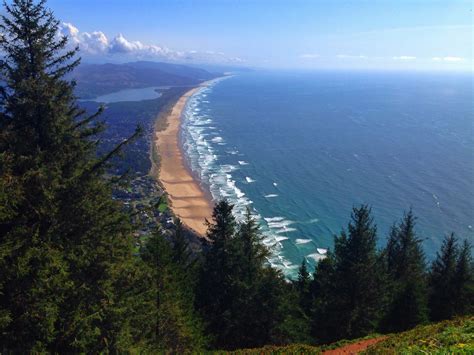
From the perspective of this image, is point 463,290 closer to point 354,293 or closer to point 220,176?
point 354,293

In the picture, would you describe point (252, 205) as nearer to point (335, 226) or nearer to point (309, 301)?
point (335, 226)

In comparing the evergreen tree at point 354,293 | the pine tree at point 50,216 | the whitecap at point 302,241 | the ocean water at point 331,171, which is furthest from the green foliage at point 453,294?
the whitecap at point 302,241

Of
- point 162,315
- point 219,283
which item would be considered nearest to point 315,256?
point 219,283

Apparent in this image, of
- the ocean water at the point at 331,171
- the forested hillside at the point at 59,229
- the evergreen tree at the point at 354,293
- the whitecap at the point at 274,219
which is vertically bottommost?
the whitecap at the point at 274,219

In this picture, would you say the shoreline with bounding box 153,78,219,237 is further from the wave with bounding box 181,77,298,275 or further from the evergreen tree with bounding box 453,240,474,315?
the evergreen tree with bounding box 453,240,474,315

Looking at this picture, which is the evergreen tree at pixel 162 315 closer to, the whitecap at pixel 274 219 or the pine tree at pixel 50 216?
the pine tree at pixel 50 216

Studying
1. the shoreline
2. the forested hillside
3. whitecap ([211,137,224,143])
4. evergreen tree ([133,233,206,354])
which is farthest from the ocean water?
the forested hillside
